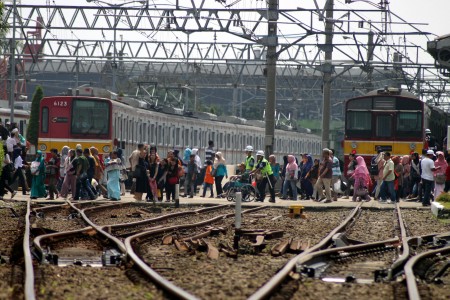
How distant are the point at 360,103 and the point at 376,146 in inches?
58.9

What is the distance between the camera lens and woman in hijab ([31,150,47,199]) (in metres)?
26.9

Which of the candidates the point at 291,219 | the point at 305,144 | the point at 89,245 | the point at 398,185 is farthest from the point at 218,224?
the point at 305,144

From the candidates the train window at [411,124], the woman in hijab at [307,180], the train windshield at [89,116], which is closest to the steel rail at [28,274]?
the woman in hijab at [307,180]

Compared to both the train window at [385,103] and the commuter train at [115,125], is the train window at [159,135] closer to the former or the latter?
the commuter train at [115,125]

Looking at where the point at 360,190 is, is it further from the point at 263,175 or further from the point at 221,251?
the point at 221,251

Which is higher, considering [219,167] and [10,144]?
[10,144]

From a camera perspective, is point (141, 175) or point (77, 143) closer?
point (141, 175)

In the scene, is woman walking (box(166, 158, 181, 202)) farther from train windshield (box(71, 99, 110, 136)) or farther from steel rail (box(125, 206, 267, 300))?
steel rail (box(125, 206, 267, 300))

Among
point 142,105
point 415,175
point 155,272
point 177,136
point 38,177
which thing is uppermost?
point 142,105

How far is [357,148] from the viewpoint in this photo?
35.5m

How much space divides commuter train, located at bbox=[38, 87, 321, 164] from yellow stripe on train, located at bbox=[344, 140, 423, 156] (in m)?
7.01

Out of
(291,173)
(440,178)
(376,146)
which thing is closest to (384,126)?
(376,146)

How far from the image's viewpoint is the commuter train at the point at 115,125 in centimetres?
A: 3425

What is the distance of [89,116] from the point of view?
34438 millimetres
